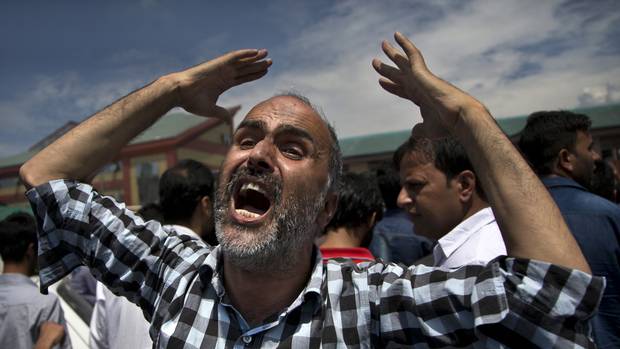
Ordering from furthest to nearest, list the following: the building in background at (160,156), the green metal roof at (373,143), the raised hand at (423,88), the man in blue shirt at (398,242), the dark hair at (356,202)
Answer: the green metal roof at (373,143) → the building in background at (160,156) → the man in blue shirt at (398,242) → the dark hair at (356,202) → the raised hand at (423,88)

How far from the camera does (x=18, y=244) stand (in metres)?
3.51

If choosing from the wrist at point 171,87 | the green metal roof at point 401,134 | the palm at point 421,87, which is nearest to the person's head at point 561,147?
the palm at point 421,87

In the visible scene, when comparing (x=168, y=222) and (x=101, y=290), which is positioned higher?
(x=168, y=222)

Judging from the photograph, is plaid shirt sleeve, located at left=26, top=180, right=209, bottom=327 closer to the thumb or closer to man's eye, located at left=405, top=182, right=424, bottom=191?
the thumb

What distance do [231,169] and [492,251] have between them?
1.29 meters

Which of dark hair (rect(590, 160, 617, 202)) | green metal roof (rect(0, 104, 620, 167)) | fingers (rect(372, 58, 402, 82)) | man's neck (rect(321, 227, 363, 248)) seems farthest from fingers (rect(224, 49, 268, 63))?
green metal roof (rect(0, 104, 620, 167))

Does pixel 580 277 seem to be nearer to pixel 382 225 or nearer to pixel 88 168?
pixel 88 168

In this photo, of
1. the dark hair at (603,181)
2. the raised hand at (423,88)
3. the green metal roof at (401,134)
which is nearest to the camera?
the raised hand at (423,88)

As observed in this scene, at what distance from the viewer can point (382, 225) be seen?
13.9ft

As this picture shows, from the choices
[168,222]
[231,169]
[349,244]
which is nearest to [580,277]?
[231,169]

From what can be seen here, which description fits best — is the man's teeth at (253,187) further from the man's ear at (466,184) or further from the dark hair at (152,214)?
the dark hair at (152,214)

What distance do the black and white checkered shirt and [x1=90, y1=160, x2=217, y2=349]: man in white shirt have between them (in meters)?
0.82

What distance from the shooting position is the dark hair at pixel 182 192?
3049 millimetres

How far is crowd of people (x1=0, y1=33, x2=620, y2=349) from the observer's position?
4.20 ft
